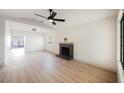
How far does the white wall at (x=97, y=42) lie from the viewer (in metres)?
3.16

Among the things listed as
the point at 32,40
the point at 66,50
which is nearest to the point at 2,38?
the point at 66,50

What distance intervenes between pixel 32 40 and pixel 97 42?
6.85m

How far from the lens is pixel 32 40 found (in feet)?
27.6

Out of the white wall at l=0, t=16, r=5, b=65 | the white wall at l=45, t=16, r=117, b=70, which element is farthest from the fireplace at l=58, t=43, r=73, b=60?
the white wall at l=0, t=16, r=5, b=65

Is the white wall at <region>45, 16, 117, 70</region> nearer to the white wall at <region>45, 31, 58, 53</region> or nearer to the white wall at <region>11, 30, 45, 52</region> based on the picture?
the white wall at <region>45, 31, 58, 53</region>

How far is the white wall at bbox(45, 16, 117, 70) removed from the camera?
3.16m

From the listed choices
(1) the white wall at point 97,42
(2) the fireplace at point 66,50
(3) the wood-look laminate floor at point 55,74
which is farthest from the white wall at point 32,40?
(1) the white wall at point 97,42

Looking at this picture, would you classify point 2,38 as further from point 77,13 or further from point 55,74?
point 77,13
